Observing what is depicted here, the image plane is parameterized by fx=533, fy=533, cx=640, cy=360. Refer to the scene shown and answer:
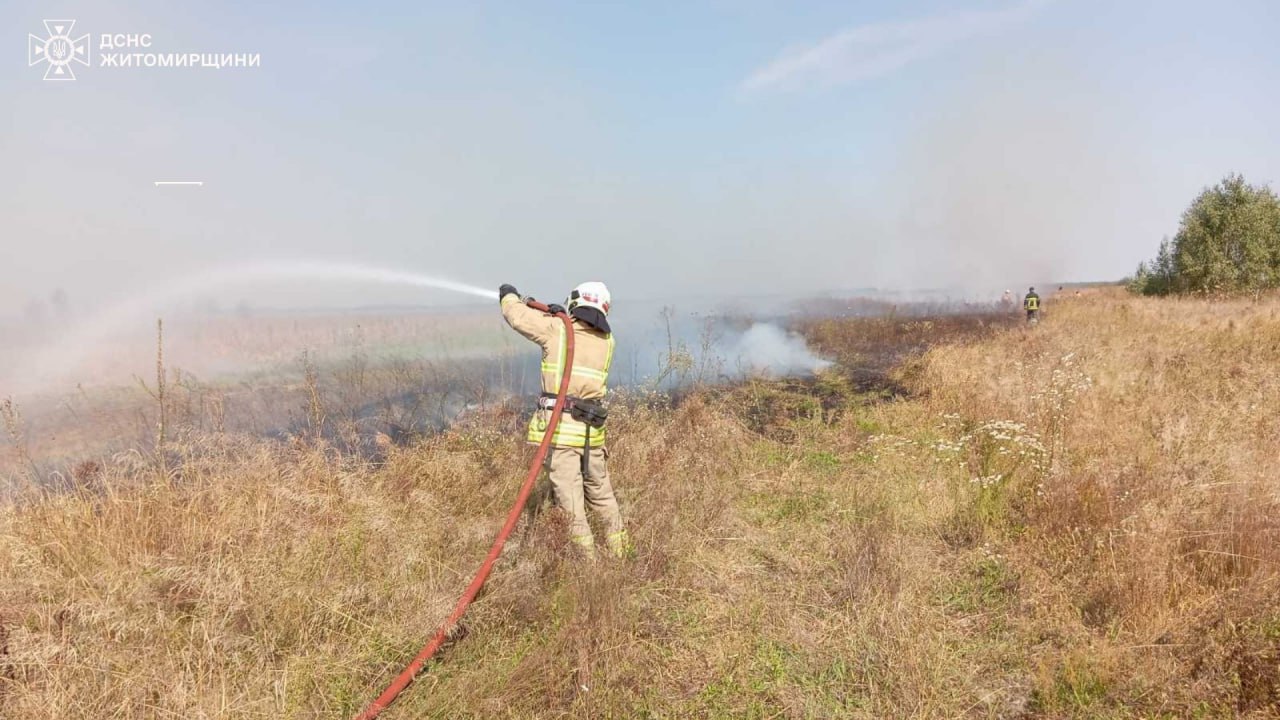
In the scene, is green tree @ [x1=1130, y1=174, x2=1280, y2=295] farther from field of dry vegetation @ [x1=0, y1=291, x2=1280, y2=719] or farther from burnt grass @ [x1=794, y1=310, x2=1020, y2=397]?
field of dry vegetation @ [x1=0, y1=291, x2=1280, y2=719]

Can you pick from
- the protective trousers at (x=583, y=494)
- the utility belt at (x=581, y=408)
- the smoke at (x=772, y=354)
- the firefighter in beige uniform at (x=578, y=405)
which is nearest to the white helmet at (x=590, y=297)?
the firefighter in beige uniform at (x=578, y=405)

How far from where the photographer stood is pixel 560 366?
4.37 m

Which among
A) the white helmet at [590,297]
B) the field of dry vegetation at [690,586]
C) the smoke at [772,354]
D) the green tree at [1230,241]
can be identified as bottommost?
the field of dry vegetation at [690,586]

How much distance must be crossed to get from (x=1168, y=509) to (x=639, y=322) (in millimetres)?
17131

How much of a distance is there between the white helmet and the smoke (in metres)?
9.73

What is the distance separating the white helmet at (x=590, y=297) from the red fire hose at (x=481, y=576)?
187 millimetres

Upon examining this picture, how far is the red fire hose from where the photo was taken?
113 inches

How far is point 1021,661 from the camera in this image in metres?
3.21

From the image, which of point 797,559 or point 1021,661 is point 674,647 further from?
point 1021,661

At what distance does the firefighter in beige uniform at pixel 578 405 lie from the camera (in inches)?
171

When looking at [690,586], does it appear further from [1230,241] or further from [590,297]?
[1230,241]

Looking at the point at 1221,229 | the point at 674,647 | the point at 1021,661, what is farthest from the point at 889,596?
the point at 1221,229

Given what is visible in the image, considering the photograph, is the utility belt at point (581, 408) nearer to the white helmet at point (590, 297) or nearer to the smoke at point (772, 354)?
the white helmet at point (590, 297)

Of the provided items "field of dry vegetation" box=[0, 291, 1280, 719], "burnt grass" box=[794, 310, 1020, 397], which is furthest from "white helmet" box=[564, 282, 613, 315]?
"burnt grass" box=[794, 310, 1020, 397]
